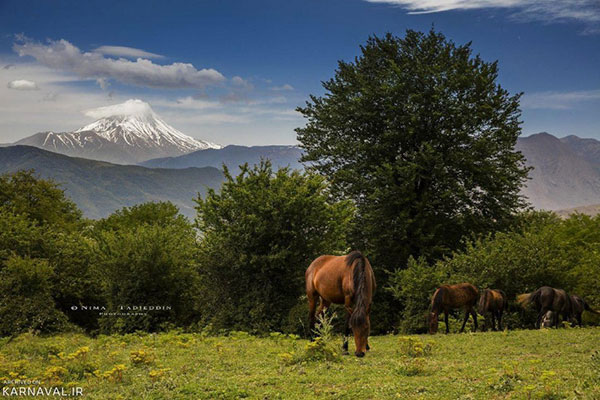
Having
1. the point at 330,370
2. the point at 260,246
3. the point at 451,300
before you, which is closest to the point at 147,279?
the point at 260,246

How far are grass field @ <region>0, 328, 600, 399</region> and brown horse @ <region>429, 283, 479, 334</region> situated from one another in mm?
3565

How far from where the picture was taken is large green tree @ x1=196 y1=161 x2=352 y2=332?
21672 millimetres

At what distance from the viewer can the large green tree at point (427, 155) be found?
28312 millimetres

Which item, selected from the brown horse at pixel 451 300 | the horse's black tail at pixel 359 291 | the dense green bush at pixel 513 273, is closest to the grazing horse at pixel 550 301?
the dense green bush at pixel 513 273

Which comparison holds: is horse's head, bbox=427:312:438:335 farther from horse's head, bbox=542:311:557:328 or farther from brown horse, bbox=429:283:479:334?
horse's head, bbox=542:311:557:328

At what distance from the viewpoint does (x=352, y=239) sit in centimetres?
2964

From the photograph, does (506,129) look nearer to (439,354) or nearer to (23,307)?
(439,354)

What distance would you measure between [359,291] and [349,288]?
498 mm

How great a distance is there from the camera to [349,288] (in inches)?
460

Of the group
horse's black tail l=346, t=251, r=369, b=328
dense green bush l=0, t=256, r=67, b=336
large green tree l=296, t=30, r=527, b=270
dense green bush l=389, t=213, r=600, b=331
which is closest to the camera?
horse's black tail l=346, t=251, r=369, b=328

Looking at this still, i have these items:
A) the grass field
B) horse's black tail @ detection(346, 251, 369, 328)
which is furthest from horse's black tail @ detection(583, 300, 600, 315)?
horse's black tail @ detection(346, 251, 369, 328)

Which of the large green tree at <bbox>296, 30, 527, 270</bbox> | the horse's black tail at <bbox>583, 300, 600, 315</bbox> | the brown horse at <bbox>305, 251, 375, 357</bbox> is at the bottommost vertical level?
the horse's black tail at <bbox>583, 300, 600, 315</bbox>

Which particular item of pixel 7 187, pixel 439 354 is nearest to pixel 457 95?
pixel 439 354

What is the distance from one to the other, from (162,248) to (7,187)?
27082mm
